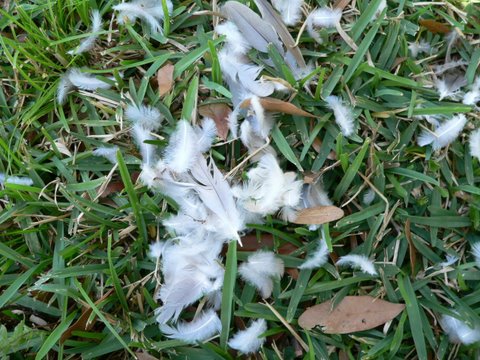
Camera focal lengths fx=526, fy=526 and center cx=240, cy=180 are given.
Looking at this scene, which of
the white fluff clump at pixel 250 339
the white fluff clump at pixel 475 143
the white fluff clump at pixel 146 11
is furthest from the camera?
the white fluff clump at pixel 146 11

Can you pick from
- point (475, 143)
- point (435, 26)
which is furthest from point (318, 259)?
point (435, 26)

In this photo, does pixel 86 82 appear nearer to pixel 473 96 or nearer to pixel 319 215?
pixel 319 215

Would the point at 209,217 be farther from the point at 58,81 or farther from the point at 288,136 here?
the point at 58,81

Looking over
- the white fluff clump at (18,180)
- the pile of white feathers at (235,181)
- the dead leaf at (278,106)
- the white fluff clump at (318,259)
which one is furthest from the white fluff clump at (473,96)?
the white fluff clump at (18,180)

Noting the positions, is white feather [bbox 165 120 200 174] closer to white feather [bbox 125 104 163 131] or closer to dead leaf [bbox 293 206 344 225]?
white feather [bbox 125 104 163 131]

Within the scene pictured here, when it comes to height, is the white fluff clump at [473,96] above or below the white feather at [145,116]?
above

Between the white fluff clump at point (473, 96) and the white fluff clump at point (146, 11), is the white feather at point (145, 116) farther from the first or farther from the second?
the white fluff clump at point (473, 96)

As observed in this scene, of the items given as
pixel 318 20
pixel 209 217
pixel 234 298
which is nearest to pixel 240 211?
pixel 209 217
